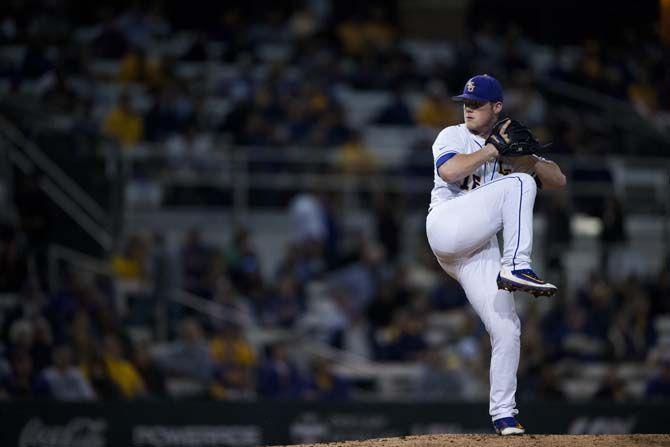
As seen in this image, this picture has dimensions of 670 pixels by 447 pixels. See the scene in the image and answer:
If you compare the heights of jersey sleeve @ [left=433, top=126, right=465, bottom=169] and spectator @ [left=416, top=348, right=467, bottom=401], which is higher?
jersey sleeve @ [left=433, top=126, right=465, bottom=169]

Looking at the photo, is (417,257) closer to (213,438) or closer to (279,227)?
(279,227)

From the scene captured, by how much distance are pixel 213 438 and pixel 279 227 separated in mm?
4496

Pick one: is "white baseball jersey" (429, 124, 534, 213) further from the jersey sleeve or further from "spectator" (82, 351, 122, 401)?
"spectator" (82, 351, 122, 401)

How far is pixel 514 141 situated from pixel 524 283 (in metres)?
0.81

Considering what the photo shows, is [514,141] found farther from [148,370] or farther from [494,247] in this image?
[148,370]

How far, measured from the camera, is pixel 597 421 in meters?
12.8

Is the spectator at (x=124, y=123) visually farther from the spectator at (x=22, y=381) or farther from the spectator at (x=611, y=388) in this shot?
the spectator at (x=611, y=388)

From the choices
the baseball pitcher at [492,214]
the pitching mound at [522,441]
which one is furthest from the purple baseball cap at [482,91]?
the pitching mound at [522,441]

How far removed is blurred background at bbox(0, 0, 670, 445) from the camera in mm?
12516

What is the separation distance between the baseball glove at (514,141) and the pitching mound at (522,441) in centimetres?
168

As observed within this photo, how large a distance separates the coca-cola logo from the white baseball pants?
17.3 ft

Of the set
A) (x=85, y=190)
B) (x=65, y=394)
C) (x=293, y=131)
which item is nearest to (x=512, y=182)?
(x=65, y=394)

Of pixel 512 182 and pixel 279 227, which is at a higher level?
pixel 512 182

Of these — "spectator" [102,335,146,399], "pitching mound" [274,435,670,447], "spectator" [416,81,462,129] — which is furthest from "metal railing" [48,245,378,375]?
"pitching mound" [274,435,670,447]
